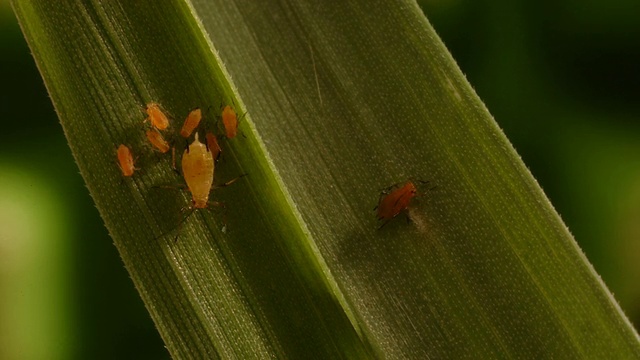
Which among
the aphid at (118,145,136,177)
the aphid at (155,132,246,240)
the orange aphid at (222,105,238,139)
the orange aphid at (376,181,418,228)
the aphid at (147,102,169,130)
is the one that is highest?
the aphid at (147,102,169,130)

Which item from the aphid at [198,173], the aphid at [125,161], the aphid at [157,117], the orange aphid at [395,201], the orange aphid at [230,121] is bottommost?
the orange aphid at [395,201]

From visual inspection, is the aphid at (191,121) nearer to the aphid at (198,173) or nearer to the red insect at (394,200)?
the aphid at (198,173)

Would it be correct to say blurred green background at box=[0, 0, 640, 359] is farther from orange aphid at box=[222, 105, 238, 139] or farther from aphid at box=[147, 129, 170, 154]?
orange aphid at box=[222, 105, 238, 139]

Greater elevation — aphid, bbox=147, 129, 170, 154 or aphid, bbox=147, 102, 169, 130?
aphid, bbox=147, 102, 169, 130

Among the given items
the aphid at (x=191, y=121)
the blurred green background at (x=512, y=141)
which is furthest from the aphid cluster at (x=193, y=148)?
the blurred green background at (x=512, y=141)

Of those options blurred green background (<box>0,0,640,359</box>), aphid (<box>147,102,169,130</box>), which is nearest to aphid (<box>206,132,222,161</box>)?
aphid (<box>147,102,169,130</box>)

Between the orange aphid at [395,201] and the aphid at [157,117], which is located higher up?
the aphid at [157,117]

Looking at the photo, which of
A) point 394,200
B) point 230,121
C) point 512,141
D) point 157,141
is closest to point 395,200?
point 394,200

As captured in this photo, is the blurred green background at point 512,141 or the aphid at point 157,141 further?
the blurred green background at point 512,141
